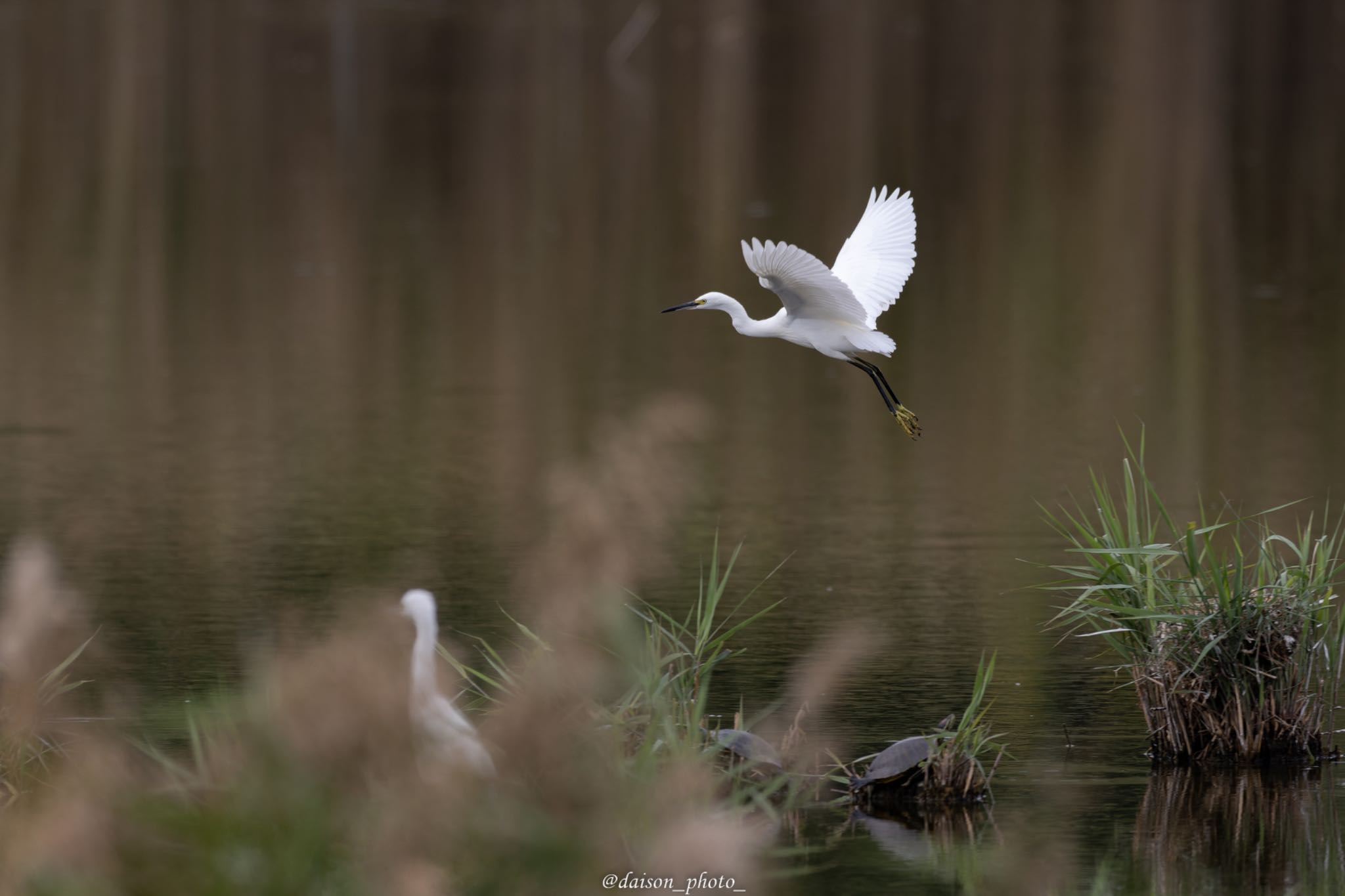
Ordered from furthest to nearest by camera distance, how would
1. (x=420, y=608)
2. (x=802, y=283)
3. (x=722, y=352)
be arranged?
(x=722, y=352), (x=802, y=283), (x=420, y=608)

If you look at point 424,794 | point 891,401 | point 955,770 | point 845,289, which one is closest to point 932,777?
point 955,770

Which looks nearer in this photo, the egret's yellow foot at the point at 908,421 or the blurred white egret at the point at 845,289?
the blurred white egret at the point at 845,289

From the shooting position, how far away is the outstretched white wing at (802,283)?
28.6ft

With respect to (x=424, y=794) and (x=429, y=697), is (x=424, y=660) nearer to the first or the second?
(x=429, y=697)

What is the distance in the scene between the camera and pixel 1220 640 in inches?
332

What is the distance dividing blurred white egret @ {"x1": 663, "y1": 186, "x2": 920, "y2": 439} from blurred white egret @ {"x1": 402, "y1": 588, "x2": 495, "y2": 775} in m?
2.42

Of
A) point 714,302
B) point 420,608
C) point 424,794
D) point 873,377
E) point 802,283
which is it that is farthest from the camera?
point 873,377

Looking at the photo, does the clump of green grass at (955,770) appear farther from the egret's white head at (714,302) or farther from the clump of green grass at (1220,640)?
the egret's white head at (714,302)

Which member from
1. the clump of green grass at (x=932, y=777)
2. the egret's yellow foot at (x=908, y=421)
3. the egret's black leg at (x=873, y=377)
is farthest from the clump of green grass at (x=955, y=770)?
the egret's yellow foot at (x=908, y=421)

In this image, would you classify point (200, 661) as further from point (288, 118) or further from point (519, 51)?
point (519, 51)

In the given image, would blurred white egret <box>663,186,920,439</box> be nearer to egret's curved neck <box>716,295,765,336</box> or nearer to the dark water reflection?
egret's curved neck <box>716,295,765,336</box>

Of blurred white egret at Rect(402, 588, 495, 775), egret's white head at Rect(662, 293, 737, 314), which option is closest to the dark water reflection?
blurred white egret at Rect(402, 588, 495, 775)

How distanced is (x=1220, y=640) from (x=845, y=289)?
6.74 feet

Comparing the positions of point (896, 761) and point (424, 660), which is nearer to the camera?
point (424, 660)
